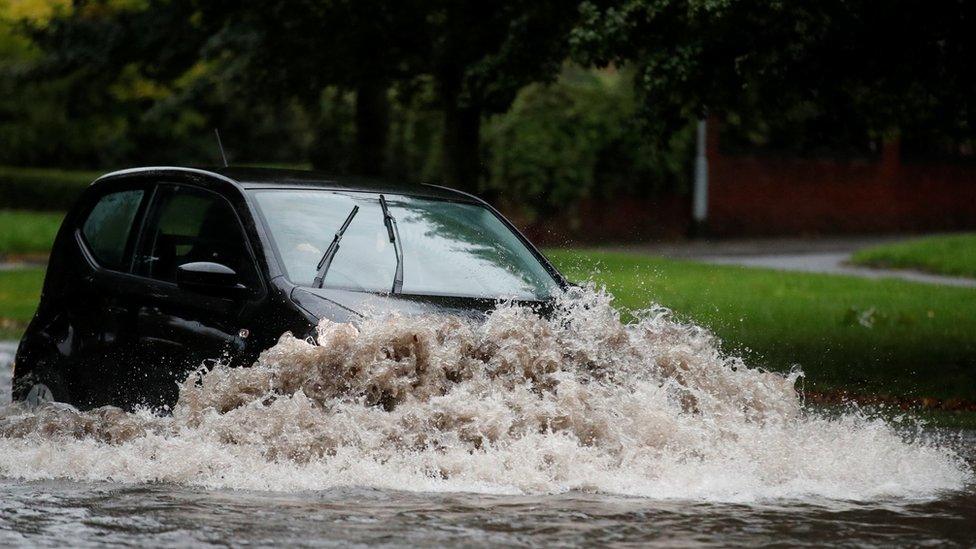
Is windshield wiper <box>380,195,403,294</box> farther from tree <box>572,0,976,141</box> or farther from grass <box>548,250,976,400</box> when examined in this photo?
tree <box>572,0,976,141</box>

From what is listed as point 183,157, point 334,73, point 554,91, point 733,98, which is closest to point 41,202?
point 183,157

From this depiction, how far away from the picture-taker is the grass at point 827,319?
11680mm

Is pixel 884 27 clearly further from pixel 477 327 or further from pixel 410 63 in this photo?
pixel 410 63

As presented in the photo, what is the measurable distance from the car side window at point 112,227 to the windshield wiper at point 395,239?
4.86 feet

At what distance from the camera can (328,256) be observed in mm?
7922

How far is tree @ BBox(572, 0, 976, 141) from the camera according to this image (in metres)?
11.8

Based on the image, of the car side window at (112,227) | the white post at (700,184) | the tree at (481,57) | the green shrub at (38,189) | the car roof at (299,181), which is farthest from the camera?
the green shrub at (38,189)

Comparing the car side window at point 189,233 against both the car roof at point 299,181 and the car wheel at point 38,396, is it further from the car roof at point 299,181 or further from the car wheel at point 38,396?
the car wheel at point 38,396

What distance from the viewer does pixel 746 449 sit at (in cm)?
757

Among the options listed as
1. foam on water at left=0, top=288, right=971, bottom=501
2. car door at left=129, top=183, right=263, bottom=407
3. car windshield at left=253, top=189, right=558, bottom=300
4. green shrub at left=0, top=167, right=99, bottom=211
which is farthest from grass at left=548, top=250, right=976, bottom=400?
green shrub at left=0, top=167, right=99, bottom=211

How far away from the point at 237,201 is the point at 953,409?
18.3ft

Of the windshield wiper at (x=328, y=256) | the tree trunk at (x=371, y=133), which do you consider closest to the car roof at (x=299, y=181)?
the windshield wiper at (x=328, y=256)

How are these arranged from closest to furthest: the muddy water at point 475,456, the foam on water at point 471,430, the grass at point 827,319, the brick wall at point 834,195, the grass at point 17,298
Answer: the muddy water at point 475,456, the foam on water at point 471,430, the grass at point 827,319, the grass at point 17,298, the brick wall at point 834,195

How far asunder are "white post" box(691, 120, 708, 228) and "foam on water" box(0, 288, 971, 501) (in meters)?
23.5
